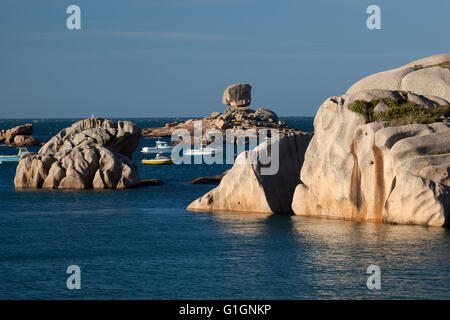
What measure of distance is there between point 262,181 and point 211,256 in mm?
12445

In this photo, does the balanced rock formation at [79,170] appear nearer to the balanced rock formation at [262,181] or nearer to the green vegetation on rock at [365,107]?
the balanced rock formation at [262,181]

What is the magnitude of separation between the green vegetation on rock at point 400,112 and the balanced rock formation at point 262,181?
6.68 meters

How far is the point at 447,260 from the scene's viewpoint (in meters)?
31.1

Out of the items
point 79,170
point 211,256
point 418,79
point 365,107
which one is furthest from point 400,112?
point 79,170

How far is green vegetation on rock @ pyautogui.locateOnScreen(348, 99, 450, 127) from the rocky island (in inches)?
2.2

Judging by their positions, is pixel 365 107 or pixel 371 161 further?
pixel 365 107

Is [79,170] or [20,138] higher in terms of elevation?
[20,138]

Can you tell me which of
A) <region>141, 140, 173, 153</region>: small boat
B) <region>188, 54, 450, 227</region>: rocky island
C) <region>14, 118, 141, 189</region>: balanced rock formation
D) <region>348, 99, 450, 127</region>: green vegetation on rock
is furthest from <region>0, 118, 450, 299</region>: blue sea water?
<region>141, 140, 173, 153</region>: small boat

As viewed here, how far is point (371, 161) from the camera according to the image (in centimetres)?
3994

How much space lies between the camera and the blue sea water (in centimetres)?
2727

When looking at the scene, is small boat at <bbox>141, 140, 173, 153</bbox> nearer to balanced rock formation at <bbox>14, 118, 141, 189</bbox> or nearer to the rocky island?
balanced rock formation at <bbox>14, 118, 141, 189</bbox>

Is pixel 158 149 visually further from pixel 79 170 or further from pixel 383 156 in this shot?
pixel 383 156

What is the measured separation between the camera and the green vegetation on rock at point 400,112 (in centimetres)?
4094

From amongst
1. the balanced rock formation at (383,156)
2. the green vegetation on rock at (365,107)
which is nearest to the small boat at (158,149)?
the balanced rock formation at (383,156)
